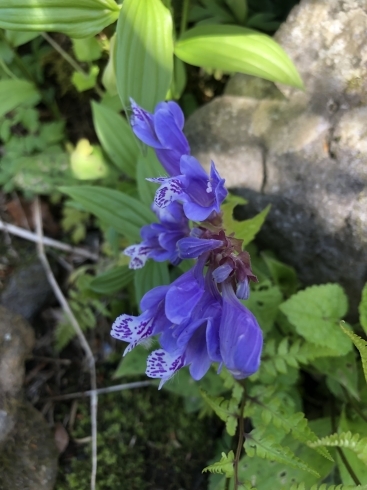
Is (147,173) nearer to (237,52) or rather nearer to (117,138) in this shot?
(117,138)

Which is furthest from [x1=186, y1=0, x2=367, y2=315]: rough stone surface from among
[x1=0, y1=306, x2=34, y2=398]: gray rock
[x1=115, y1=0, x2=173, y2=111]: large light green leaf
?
[x1=0, y1=306, x2=34, y2=398]: gray rock

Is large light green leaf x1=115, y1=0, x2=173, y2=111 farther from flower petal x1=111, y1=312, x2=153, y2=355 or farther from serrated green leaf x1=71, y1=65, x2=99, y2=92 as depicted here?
flower petal x1=111, y1=312, x2=153, y2=355

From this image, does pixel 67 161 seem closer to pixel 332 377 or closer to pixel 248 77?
pixel 248 77

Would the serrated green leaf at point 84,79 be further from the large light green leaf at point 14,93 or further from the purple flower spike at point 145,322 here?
the purple flower spike at point 145,322

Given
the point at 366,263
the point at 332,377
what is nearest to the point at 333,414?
the point at 332,377

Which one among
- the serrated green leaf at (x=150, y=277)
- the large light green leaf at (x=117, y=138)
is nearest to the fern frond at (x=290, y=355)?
the serrated green leaf at (x=150, y=277)

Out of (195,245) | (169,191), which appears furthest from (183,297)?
(169,191)
